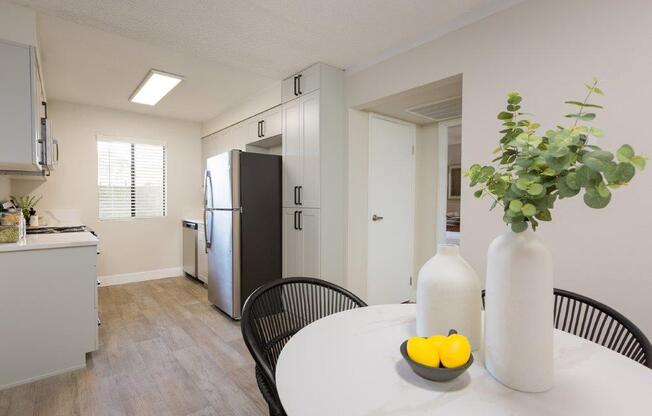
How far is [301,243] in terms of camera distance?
123 inches

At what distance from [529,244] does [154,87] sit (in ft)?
12.6

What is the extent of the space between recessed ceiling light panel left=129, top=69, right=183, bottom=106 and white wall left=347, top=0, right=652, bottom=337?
259 cm

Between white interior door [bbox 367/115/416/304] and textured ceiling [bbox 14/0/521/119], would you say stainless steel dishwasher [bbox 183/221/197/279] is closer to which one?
textured ceiling [bbox 14/0/521/119]

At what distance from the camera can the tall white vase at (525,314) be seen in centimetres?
74

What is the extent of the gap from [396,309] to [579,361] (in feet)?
1.91

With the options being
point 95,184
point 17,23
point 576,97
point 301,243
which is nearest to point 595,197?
point 576,97

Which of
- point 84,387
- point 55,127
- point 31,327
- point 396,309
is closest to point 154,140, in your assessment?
point 55,127

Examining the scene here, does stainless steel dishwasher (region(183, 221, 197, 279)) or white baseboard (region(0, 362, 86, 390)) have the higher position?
stainless steel dishwasher (region(183, 221, 197, 279))

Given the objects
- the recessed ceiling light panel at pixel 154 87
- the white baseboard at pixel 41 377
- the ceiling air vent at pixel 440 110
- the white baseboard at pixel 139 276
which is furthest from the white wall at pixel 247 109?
the white baseboard at pixel 41 377

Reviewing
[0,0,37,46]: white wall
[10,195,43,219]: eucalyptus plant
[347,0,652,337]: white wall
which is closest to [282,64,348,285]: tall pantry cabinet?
[347,0,652,337]: white wall

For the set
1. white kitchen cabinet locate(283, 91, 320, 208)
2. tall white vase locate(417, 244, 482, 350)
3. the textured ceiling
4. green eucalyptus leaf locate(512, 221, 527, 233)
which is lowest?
tall white vase locate(417, 244, 482, 350)

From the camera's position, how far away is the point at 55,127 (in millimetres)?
3988

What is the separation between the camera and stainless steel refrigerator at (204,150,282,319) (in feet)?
10.0

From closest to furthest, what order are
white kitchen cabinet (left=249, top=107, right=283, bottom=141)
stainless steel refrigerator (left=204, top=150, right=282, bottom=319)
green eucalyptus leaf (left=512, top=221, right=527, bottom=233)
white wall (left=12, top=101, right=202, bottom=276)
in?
1. green eucalyptus leaf (left=512, top=221, right=527, bottom=233)
2. stainless steel refrigerator (left=204, top=150, right=282, bottom=319)
3. white kitchen cabinet (left=249, top=107, right=283, bottom=141)
4. white wall (left=12, top=101, right=202, bottom=276)
